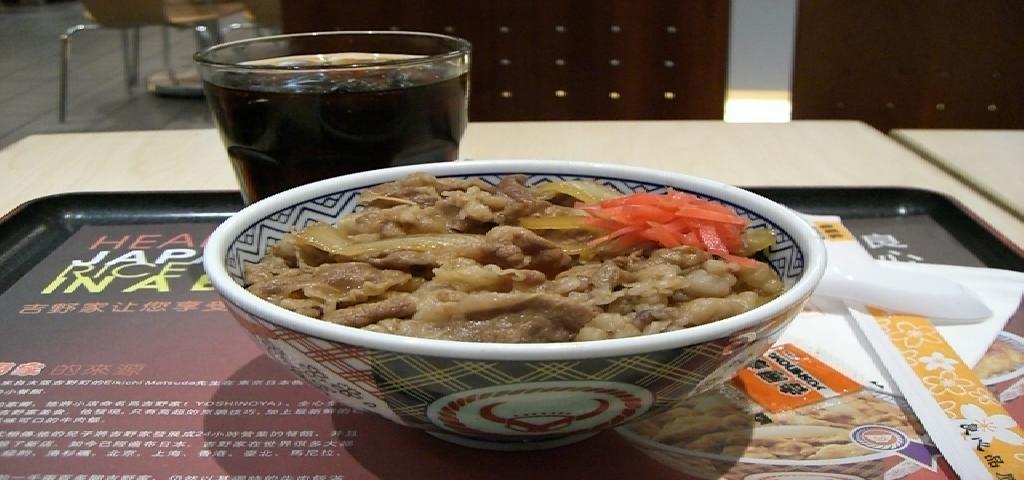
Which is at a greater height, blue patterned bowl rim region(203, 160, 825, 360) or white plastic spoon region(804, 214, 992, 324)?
blue patterned bowl rim region(203, 160, 825, 360)

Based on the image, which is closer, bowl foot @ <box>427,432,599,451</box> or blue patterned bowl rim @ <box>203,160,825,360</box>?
blue patterned bowl rim @ <box>203,160,825,360</box>

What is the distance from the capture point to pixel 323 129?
0.92m

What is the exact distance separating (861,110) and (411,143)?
69.1 inches

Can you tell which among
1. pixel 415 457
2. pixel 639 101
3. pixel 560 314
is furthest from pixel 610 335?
pixel 639 101

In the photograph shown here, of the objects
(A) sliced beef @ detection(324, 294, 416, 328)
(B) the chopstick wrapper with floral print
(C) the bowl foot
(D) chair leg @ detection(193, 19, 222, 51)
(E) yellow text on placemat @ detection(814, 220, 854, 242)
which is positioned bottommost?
(D) chair leg @ detection(193, 19, 222, 51)

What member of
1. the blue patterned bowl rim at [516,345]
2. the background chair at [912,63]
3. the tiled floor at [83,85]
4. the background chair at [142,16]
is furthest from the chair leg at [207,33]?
the blue patterned bowl rim at [516,345]

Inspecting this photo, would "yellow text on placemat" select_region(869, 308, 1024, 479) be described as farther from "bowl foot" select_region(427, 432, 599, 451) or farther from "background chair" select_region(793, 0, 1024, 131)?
"background chair" select_region(793, 0, 1024, 131)

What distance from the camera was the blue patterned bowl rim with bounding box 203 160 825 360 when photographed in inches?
18.3

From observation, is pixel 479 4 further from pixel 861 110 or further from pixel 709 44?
pixel 861 110

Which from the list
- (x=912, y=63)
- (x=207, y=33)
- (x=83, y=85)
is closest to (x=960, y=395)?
(x=912, y=63)

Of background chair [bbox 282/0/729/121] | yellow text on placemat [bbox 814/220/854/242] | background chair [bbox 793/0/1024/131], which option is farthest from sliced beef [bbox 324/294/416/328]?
background chair [bbox 793/0/1024/131]

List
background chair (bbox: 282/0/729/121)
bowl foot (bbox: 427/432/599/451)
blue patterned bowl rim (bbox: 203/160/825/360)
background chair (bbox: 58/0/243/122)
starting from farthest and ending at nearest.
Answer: background chair (bbox: 58/0/243/122)
background chair (bbox: 282/0/729/121)
bowl foot (bbox: 427/432/599/451)
blue patterned bowl rim (bbox: 203/160/825/360)

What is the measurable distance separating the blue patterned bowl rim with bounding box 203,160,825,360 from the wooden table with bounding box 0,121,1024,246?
0.48 meters

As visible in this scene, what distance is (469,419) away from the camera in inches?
20.2
